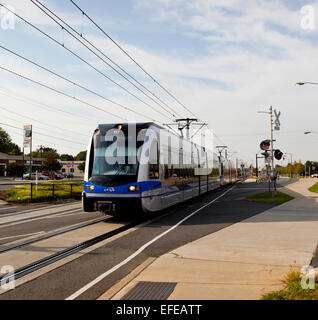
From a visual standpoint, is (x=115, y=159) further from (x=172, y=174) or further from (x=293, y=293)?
(x=293, y=293)

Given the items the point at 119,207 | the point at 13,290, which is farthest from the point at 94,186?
the point at 13,290

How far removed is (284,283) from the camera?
16.1 feet

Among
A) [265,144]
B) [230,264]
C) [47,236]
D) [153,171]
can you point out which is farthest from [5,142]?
[230,264]

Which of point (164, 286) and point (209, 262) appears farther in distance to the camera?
point (209, 262)

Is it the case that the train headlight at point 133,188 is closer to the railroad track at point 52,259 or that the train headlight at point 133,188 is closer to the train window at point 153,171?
the train window at point 153,171

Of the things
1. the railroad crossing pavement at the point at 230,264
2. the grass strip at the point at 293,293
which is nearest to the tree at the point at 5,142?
the railroad crossing pavement at the point at 230,264

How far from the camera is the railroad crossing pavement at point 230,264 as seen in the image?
4.77 meters

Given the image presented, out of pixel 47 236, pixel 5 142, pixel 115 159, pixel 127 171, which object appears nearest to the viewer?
pixel 47 236

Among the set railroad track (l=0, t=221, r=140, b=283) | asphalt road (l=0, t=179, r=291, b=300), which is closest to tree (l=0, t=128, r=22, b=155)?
asphalt road (l=0, t=179, r=291, b=300)

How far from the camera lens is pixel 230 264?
243 inches

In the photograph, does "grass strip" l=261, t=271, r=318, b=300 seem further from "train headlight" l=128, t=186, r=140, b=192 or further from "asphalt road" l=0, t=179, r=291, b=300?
"train headlight" l=128, t=186, r=140, b=192
